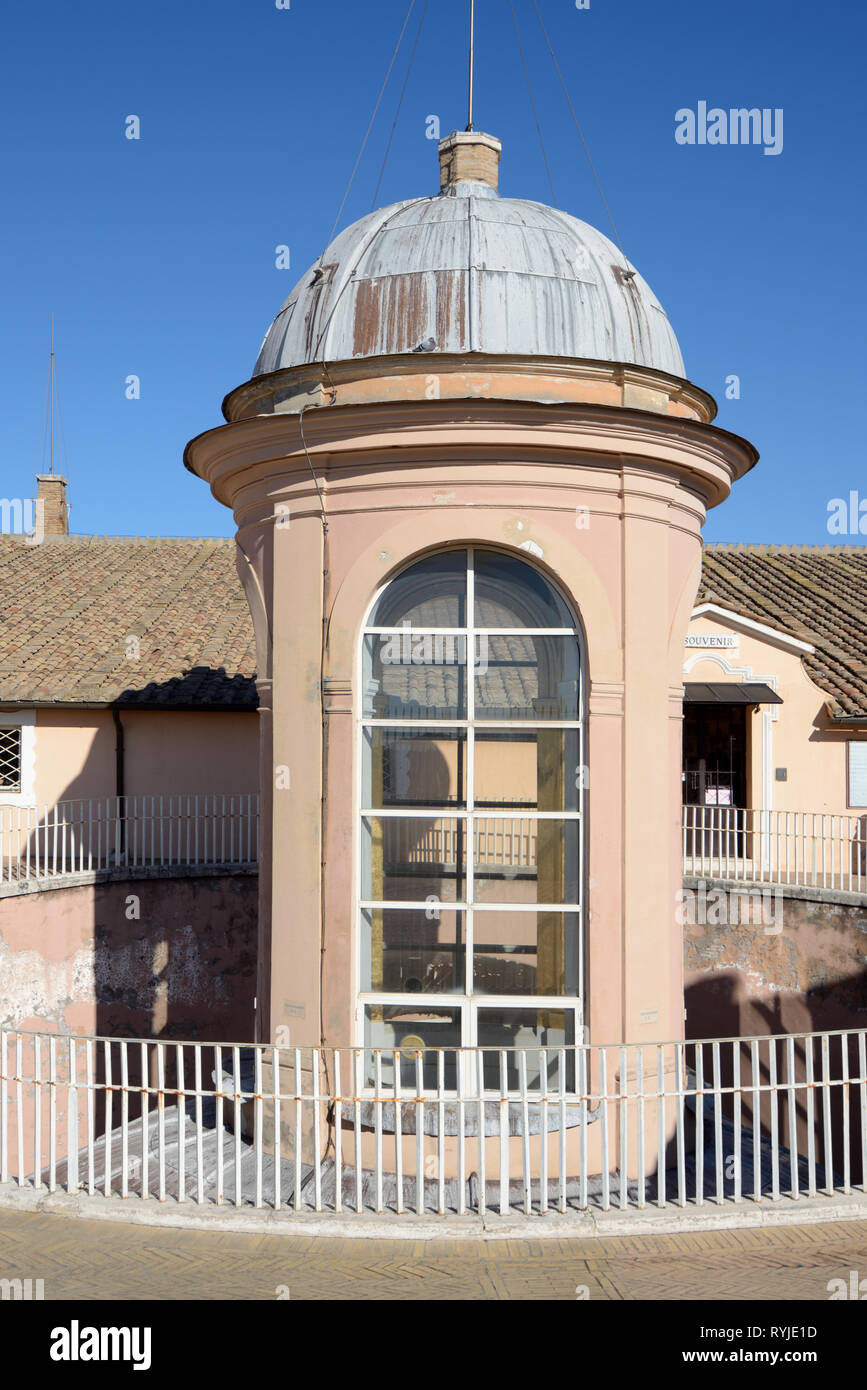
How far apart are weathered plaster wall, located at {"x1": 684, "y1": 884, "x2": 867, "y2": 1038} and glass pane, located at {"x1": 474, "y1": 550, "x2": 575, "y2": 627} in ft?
23.5

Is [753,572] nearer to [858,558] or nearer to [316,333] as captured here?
[858,558]

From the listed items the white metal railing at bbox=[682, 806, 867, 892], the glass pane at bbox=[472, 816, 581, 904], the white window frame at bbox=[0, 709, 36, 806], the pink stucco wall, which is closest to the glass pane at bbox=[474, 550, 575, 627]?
the glass pane at bbox=[472, 816, 581, 904]

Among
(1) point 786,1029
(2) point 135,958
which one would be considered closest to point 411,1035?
(1) point 786,1029

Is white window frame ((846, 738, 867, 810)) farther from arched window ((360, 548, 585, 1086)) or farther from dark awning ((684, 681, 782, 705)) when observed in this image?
arched window ((360, 548, 585, 1086))

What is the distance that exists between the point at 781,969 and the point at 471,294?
367 inches

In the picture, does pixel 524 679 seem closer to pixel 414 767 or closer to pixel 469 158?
pixel 414 767

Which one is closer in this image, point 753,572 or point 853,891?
point 853,891

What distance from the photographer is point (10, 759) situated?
1962 cm

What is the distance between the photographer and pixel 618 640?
26.5ft

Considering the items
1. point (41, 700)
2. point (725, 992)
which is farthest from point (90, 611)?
point (725, 992)

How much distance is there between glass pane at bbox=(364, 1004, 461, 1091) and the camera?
8.05m

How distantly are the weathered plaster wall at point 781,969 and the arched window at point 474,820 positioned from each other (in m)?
6.44

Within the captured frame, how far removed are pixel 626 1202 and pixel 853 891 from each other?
7754 millimetres
